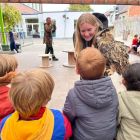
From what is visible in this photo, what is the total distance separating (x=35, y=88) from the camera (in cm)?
142

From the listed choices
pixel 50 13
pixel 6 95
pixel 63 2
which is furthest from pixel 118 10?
pixel 6 95

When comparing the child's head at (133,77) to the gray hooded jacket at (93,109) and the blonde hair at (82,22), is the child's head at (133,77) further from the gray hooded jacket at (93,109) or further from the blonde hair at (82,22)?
the blonde hair at (82,22)

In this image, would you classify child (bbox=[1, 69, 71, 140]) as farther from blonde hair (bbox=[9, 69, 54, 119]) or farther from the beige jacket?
the beige jacket

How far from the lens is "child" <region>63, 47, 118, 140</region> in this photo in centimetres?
161

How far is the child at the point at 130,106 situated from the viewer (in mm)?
1627

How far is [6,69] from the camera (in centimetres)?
179

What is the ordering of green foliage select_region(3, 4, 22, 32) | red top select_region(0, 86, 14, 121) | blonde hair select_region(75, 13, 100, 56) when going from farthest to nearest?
green foliage select_region(3, 4, 22, 32)
blonde hair select_region(75, 13, 100, 56)
red top select_region(0, 86, 14, 121)

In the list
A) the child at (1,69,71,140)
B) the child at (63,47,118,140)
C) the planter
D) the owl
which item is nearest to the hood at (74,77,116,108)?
the child at (63,47,118,140)

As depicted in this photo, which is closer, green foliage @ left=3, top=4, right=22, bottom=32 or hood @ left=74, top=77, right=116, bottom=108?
hood @ left=74, top=77, right=116, bottom=108

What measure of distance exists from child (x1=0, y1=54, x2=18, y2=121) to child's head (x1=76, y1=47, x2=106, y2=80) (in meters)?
0.49

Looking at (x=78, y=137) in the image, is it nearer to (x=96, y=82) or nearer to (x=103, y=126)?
(x=103, y=126)

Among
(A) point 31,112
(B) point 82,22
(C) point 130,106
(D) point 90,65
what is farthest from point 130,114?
(B) point 82,22

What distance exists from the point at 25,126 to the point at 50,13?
36581 mm

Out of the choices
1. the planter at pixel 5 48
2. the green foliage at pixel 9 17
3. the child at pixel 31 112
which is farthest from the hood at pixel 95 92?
the green foliage at pixel 9 17
